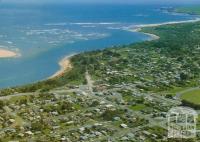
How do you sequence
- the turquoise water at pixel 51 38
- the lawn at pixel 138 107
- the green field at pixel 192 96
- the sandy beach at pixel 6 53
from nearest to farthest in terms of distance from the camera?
1. the lawn at pixel 138 107
2. the green field at pixel 192 96
3. the turquoise water at pixel 51 38
4. the sandy beach at pixel 6 53

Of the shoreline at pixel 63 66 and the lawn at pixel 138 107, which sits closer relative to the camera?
the lawn at pixel 138 107

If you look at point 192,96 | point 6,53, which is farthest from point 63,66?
point 192,96

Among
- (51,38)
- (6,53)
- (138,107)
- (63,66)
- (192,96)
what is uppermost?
(51,38)

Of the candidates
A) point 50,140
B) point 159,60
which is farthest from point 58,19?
point 50,140

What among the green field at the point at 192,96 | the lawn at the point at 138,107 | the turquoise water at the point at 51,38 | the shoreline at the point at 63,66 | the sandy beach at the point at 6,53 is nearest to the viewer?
the lawn at the point at 138,107

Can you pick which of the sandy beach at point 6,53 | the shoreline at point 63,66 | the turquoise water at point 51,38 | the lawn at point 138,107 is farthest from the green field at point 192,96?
the sandy beach at point 6,53

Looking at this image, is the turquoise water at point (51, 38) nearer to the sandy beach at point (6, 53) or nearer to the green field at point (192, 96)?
the sandy beach at point (6, 53)

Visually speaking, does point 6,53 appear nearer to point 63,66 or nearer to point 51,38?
point 63,66
